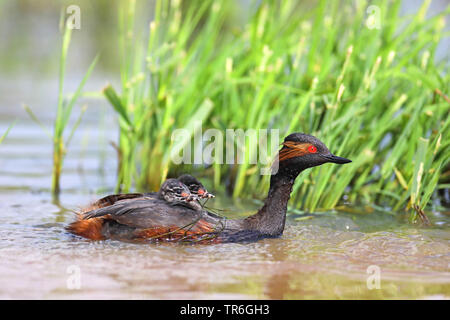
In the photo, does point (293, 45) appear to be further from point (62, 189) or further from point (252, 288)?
point (252, 288)

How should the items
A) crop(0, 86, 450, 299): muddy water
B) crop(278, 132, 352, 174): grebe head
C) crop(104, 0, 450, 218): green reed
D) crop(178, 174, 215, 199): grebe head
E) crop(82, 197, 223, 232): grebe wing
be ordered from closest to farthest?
crop(0, 86, 450, 299): muddy water
crop(82, 197, 223, 232): grebe wing
crop(178, 174, 215, 199): grebe head
crop(278, 132, 352, 174): grebe head
crop(104, 0, 450, 218): green reed

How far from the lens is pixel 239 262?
15.5 ft

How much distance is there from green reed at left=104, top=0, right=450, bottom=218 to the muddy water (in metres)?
0.45

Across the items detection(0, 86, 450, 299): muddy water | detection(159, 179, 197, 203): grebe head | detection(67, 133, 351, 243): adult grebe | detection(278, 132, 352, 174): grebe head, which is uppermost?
detection(278, 132, 352, 174): grebe head

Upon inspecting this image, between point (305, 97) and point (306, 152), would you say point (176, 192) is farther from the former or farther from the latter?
point (305, 97)

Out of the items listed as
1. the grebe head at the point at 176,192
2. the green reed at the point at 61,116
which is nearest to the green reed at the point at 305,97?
the green reed at the point at 61,116

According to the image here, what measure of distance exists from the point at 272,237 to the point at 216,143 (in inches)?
68.9

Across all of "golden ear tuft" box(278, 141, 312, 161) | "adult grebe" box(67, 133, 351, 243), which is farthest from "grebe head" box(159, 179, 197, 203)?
"golden ear tuft" box(278, 141, 312, 161)

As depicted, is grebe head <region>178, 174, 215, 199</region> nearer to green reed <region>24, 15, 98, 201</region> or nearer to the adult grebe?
the adult grebe

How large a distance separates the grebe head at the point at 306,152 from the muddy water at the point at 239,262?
1.86 feet

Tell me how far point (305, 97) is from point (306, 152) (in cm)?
86

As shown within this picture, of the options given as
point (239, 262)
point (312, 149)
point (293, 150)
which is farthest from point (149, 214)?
point (312, 149)

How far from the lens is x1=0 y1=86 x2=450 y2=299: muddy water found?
163 inches

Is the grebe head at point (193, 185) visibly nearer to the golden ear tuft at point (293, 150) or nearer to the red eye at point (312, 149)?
the golden ear tuft at point (293, 150)
